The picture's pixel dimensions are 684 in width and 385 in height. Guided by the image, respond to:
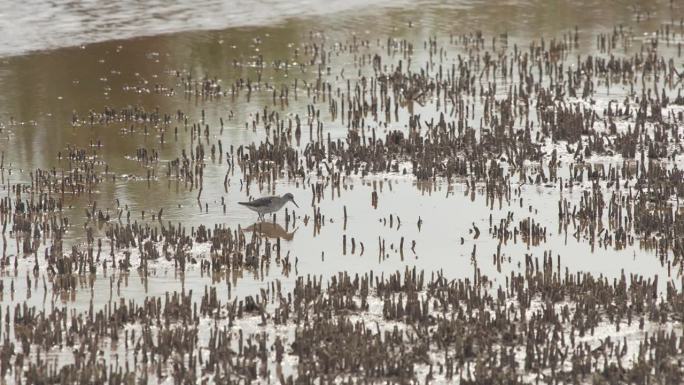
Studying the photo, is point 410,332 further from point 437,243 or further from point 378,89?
point 378,89

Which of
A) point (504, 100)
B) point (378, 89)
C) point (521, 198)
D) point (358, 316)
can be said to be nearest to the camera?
point (358, 316)

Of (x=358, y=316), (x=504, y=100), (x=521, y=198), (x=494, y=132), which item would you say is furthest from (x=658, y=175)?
(x=358, y=316)

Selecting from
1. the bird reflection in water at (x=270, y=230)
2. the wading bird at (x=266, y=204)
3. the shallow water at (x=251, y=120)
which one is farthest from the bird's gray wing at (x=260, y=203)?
the shallow water at (x=251, y=120)

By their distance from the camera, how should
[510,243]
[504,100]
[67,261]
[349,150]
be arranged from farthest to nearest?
[504,100]
[349,150]
[510,243]
[67,261]

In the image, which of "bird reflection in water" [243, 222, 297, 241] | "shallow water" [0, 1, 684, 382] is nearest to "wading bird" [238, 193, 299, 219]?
"bird reflection in water" [243, 222, 297, 241]

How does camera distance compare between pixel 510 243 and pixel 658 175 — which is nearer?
pixel 510 243

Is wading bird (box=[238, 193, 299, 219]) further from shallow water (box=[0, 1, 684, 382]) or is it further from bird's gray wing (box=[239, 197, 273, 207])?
shallow water (box=[0, 1, 684, 382])

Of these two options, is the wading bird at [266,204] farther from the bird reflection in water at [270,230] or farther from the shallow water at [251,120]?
the shallow water at [251,120]

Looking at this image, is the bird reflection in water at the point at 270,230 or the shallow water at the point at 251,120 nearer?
the shallow water at the point at 251,120
